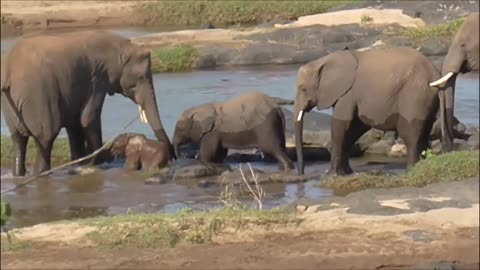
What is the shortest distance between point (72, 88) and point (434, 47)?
8854 millimetres

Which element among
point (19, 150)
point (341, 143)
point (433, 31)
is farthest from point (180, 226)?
point (433, 31)

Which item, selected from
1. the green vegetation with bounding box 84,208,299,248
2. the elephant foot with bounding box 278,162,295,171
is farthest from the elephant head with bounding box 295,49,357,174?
the green vegetation with bounding box 84,208,299,248

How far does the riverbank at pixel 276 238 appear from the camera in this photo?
7.61 metres

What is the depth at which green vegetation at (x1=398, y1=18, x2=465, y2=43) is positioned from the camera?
68.1 feet

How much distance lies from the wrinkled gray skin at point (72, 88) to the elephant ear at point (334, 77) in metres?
1.73

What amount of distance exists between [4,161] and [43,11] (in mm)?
9963

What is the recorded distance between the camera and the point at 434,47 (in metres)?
20.1

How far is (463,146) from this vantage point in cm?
1234

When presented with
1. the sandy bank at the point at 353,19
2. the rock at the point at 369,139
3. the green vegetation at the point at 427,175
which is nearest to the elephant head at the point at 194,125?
the rock at the point at 369,139

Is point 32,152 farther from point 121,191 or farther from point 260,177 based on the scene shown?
point 260,177

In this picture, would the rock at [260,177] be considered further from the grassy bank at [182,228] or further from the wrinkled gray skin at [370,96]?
the grassy bank at [182,228]

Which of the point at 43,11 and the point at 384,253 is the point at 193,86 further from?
the point at 384,253

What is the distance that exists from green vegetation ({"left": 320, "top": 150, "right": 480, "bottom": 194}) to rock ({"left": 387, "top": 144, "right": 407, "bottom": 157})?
180 centimetres

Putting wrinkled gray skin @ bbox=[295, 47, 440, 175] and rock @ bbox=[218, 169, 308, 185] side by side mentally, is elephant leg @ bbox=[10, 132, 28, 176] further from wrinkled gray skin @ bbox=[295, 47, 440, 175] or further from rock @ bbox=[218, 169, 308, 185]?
wrinkled gray skin @ bbox=[295, 47, 440, 175]
